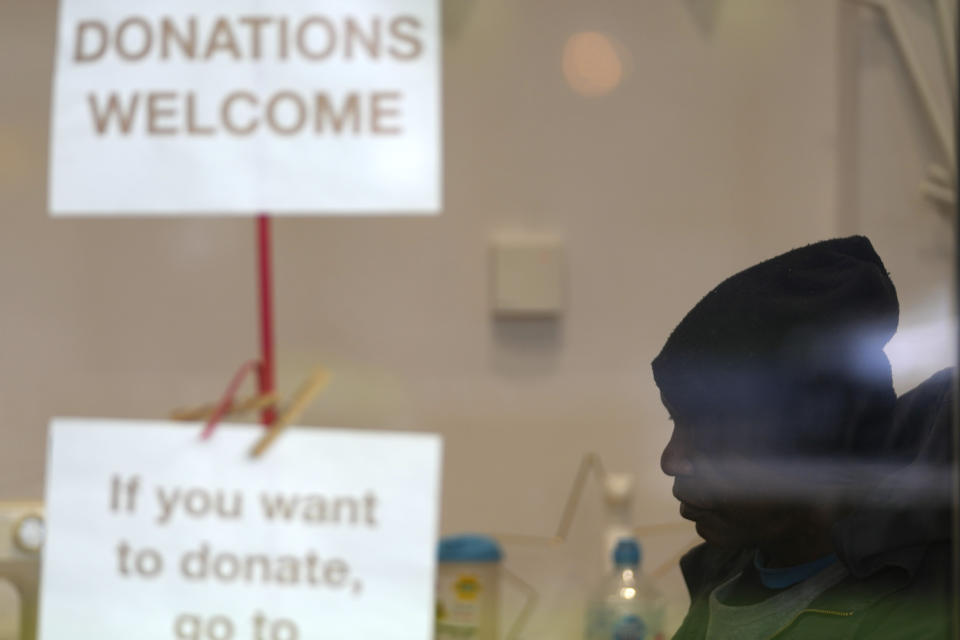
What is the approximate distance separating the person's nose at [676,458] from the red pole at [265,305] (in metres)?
0.29

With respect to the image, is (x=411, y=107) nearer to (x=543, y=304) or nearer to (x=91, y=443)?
(x=543, y=304)

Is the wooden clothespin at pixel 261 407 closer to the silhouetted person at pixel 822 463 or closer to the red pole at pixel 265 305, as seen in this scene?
the red pole at pixel 265 305

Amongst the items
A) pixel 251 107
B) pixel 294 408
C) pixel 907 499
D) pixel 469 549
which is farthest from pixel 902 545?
pixel 251 107

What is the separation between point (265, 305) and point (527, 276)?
20cm

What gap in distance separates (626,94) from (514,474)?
0.99ft

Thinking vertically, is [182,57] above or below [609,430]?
above

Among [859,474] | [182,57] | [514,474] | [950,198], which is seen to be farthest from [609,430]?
[182,57]

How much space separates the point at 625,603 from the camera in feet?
2.57

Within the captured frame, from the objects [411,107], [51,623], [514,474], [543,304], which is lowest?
[51,623]

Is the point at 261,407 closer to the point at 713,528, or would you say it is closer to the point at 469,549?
the point at 469,549

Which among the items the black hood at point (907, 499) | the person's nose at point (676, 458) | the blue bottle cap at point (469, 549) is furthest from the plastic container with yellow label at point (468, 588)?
the black hood at point (907, 499)

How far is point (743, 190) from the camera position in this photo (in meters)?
0.77

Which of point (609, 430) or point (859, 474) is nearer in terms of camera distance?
point (859, 474)

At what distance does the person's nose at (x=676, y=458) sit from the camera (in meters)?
0.73
